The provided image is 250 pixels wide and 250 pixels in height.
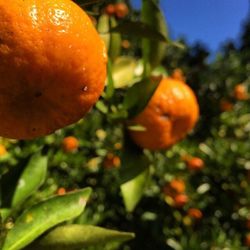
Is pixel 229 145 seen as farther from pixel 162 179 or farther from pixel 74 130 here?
pixel 74 130

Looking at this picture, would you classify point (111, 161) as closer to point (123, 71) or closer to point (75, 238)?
point (123, 71)

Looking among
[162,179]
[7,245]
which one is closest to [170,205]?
[162,179]

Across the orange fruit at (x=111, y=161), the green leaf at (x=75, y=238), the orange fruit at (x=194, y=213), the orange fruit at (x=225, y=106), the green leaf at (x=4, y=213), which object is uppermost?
the green leaf at (x=75, y=238)

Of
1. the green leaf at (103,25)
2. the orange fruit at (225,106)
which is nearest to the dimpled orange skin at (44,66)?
the green leaf at (103,25)

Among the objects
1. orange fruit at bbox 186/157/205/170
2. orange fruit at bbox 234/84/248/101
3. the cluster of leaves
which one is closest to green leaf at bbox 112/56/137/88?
the cluster of leaves

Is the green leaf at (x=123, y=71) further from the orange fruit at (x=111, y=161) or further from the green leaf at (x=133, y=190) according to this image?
the orange fruit at (x=111, y=161)

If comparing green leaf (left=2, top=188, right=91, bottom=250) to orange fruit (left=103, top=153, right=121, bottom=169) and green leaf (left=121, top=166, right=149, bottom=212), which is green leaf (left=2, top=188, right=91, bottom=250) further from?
orange fruit (left=103, top=153, right=121, bottom=169)
